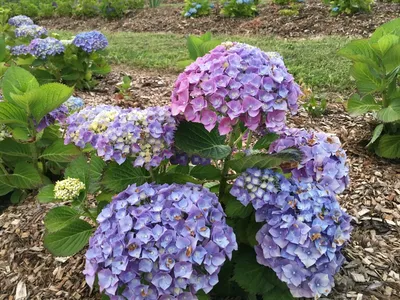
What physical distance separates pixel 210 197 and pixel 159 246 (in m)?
0.23

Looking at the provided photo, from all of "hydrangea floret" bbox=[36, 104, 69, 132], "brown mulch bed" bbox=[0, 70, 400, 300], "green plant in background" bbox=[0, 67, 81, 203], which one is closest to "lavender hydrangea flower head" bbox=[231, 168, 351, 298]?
"brown mulch bed" bbox=[0, 70, 400, 300]

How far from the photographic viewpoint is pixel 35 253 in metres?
2.13

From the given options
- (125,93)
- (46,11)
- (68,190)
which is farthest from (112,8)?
(68,190)

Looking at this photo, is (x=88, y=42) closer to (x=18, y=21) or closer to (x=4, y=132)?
(x=18, y=21)

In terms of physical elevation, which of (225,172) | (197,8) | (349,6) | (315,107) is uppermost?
(225,172)

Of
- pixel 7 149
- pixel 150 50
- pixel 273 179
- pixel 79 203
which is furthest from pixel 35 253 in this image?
pixel 150 50

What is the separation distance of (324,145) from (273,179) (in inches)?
9.2

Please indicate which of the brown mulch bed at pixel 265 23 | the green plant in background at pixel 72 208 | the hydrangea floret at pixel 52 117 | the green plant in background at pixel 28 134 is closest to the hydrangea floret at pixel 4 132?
the green plant in background at pixel 28 134

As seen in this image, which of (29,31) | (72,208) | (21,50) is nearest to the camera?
(72,208)

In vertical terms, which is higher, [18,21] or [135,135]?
[135,135]

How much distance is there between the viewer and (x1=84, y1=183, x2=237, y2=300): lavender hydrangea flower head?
4.49ft

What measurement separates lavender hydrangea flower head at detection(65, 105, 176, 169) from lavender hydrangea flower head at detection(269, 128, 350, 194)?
386mm

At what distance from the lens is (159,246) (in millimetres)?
1377

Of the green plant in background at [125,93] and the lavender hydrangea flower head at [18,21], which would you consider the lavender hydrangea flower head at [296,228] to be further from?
the lavender hydrangea flower head at [18,21]
